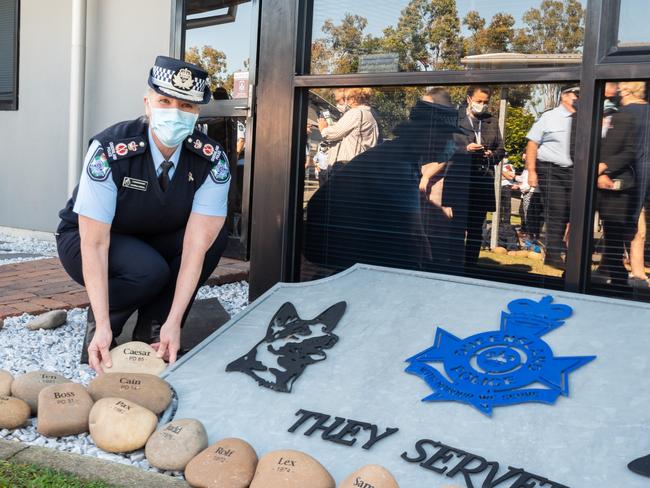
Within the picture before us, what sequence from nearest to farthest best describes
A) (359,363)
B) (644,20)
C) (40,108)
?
(359,363), (644,20), (40,108)

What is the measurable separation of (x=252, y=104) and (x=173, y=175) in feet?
8.00

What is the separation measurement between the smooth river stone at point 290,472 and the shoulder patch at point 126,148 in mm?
1279

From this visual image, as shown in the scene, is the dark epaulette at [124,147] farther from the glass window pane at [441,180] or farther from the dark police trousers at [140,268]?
the glass window pane at [441,180]

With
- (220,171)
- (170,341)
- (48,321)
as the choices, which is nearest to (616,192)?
(220,171)

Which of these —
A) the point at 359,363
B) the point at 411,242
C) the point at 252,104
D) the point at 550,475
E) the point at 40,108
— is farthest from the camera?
the point at 40,108

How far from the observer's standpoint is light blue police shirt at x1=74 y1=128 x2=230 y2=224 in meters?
2.67

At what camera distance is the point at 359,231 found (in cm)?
338

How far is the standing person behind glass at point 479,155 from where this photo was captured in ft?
10.0

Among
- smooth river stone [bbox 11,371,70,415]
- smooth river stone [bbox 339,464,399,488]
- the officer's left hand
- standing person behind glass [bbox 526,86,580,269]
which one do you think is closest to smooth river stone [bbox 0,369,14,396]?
smooth river stone [bbox 11,371,70,415]

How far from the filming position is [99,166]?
8.80 ft

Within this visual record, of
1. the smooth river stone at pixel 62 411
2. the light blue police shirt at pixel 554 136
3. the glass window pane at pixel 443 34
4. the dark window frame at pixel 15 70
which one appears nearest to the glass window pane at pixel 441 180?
the light blue police shirt at pixel 554 136

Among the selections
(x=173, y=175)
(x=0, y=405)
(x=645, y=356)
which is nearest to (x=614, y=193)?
(x=645, y=356)

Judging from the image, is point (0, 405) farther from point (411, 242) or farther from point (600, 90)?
point (600, 90)

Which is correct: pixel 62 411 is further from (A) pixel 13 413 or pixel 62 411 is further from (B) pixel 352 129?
(B) pixel 352 129
